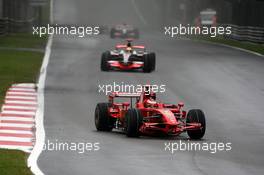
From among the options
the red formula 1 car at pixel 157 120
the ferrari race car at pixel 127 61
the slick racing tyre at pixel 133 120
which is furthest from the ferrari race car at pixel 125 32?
the slick racing tyre at pixel 133 120

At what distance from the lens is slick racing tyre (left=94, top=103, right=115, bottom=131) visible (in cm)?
2253

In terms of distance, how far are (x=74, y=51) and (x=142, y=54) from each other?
43.5 ft

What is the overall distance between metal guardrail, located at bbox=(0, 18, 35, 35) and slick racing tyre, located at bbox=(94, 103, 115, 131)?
47.4 m

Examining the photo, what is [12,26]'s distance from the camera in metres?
78.4

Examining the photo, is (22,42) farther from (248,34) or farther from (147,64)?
(147,64)

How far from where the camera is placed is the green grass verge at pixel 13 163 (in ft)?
52.5

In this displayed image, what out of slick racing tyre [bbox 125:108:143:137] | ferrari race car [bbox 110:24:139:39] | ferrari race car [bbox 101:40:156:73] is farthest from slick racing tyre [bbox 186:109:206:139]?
ferrari race car [bbox 110:24:139:39]

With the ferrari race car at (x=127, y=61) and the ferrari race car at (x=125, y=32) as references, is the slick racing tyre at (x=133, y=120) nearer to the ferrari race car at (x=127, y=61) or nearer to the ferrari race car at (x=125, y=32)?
the ferrari race car at (x=127, y=61)

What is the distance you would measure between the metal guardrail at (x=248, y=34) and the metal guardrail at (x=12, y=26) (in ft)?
50.7

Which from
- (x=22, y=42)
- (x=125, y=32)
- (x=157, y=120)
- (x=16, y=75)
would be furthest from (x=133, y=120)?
(x=125, y=32)

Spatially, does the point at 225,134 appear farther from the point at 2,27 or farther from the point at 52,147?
the point at 2,27

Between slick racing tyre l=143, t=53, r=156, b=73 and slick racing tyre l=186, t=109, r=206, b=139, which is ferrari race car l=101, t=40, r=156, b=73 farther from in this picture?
slick racing tyre l=186, t=109, r=206, b=139

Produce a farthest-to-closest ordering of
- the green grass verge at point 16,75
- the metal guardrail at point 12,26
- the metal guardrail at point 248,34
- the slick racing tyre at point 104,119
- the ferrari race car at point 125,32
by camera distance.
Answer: the ferrari race car at point 125,32
the metal guardrail at point 12,26
the metal guardrail at point 248,34
the slick racing tyre at point 104,119
the green grass verge at point 16,75

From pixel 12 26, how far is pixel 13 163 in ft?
204
